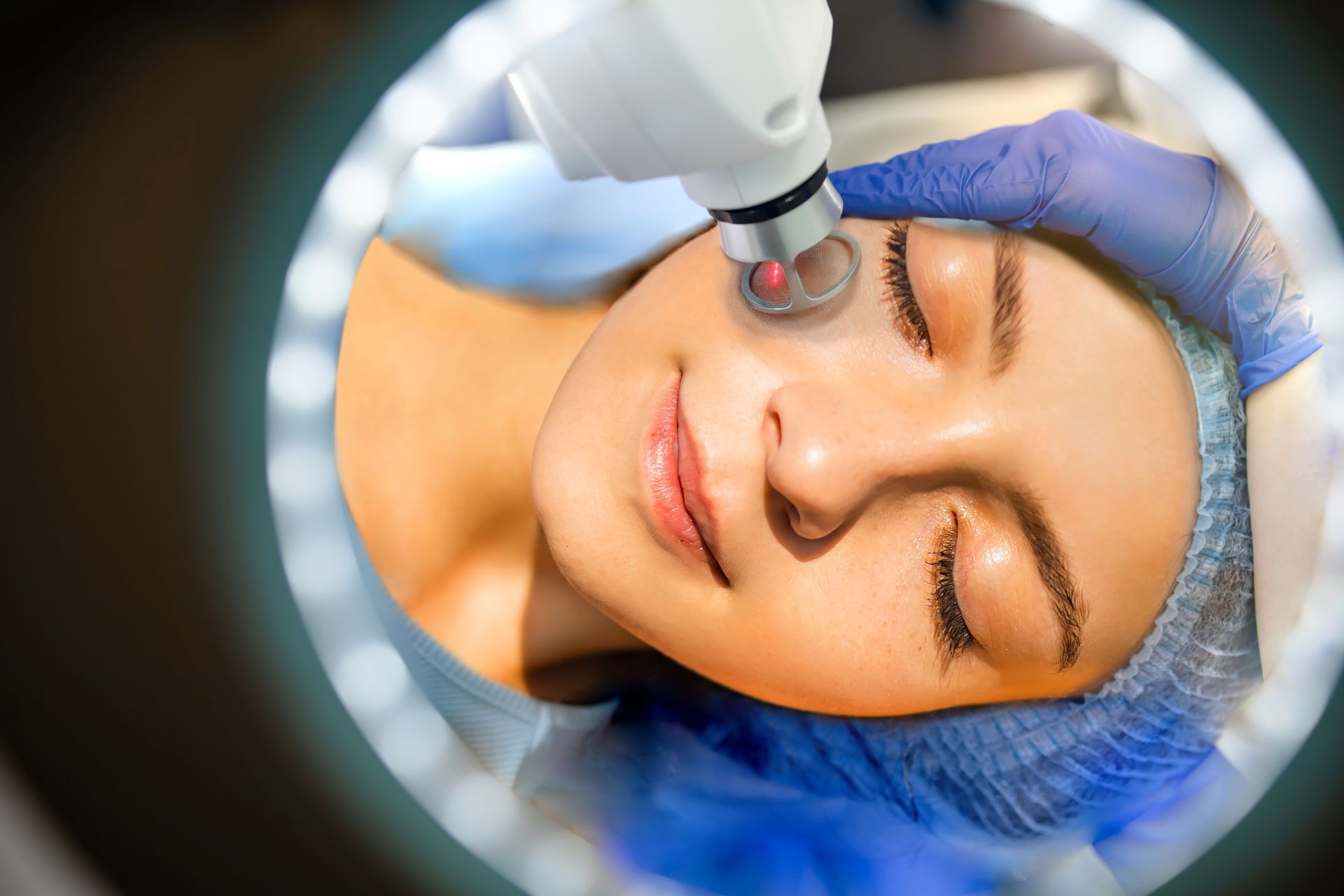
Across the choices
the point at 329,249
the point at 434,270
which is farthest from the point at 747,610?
the point at 434,270

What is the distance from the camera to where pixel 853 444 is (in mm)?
548

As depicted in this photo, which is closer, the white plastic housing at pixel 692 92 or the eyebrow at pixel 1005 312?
the white plastic housing at pixel 692 92

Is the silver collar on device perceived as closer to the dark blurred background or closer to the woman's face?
the woman's face

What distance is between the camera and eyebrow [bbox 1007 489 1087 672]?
557mm

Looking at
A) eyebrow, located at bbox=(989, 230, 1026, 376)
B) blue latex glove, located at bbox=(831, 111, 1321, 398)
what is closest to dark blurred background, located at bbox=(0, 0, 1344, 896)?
blue latex glove, located at bbox=(831, 111, 1321, 398)

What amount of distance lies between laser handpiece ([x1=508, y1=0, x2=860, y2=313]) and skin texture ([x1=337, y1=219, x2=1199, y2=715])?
4.4 inches

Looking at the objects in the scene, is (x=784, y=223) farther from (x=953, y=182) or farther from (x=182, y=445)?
(x=182, y=445)

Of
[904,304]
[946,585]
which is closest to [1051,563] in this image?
[946,585]

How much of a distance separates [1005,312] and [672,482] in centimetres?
23

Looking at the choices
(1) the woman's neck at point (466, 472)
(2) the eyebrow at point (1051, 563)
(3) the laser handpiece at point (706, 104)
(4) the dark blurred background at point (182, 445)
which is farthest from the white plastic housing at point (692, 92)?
(1) the woman's neck at point (466, 472)

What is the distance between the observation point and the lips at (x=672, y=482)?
0.57 m

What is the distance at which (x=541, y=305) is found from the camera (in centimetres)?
83

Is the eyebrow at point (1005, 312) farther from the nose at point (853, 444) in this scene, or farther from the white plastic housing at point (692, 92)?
the white plastic housing at point (692, 92)

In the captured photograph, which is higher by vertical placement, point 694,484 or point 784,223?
point 784,223
